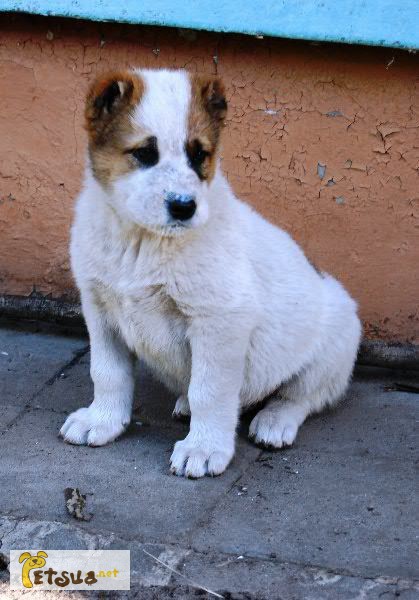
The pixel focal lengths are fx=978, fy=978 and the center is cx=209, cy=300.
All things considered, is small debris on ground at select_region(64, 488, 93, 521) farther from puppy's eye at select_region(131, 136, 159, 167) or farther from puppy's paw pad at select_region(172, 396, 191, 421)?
puppy's eye at select_region(131, 136, 159, 167)

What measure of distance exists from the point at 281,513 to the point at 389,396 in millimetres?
1520

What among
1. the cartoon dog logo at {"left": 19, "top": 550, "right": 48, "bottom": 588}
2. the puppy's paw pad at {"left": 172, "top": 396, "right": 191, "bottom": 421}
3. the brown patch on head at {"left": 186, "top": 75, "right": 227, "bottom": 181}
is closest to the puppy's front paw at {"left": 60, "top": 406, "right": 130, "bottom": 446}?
the puppy's paw pad at {"left": 172, "top": 396, "right": 191, "bottom": 421}

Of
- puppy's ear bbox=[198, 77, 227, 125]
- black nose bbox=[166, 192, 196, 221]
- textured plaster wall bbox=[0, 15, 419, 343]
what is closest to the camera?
black nose bbox=[166, 192, 196, 221]

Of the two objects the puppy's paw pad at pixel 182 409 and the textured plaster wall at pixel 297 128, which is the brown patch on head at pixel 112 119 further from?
the textured plaster wall at pixel 297 128

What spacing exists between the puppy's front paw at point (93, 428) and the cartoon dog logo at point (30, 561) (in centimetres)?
90

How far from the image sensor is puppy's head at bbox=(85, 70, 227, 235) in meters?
3.83

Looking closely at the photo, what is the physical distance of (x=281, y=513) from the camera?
3.97 meters

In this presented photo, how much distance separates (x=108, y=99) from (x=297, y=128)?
1670 millimetres

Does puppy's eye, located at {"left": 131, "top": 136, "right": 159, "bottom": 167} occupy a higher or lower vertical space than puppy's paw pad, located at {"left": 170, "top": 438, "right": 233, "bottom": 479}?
higher

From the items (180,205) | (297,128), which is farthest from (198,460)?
(297,128)

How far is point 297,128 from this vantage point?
213 inches

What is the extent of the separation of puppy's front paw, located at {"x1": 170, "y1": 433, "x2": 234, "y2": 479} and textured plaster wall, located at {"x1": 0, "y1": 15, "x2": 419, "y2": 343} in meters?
1.64

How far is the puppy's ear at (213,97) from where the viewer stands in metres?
4.06

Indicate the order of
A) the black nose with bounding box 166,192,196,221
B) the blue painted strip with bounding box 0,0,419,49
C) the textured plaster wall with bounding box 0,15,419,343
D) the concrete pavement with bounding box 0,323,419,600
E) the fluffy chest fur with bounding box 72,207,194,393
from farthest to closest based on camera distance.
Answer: the textured plaster wall with bounding box 0,15,419,343
the blue painted strip with bounding box 0,0,419,49
the fluffy chest fur with bounding box 72,207,194,393
the black nose with bounding box 166,192,196,221
the concrete pavement with bounding box 0,323,419,600
